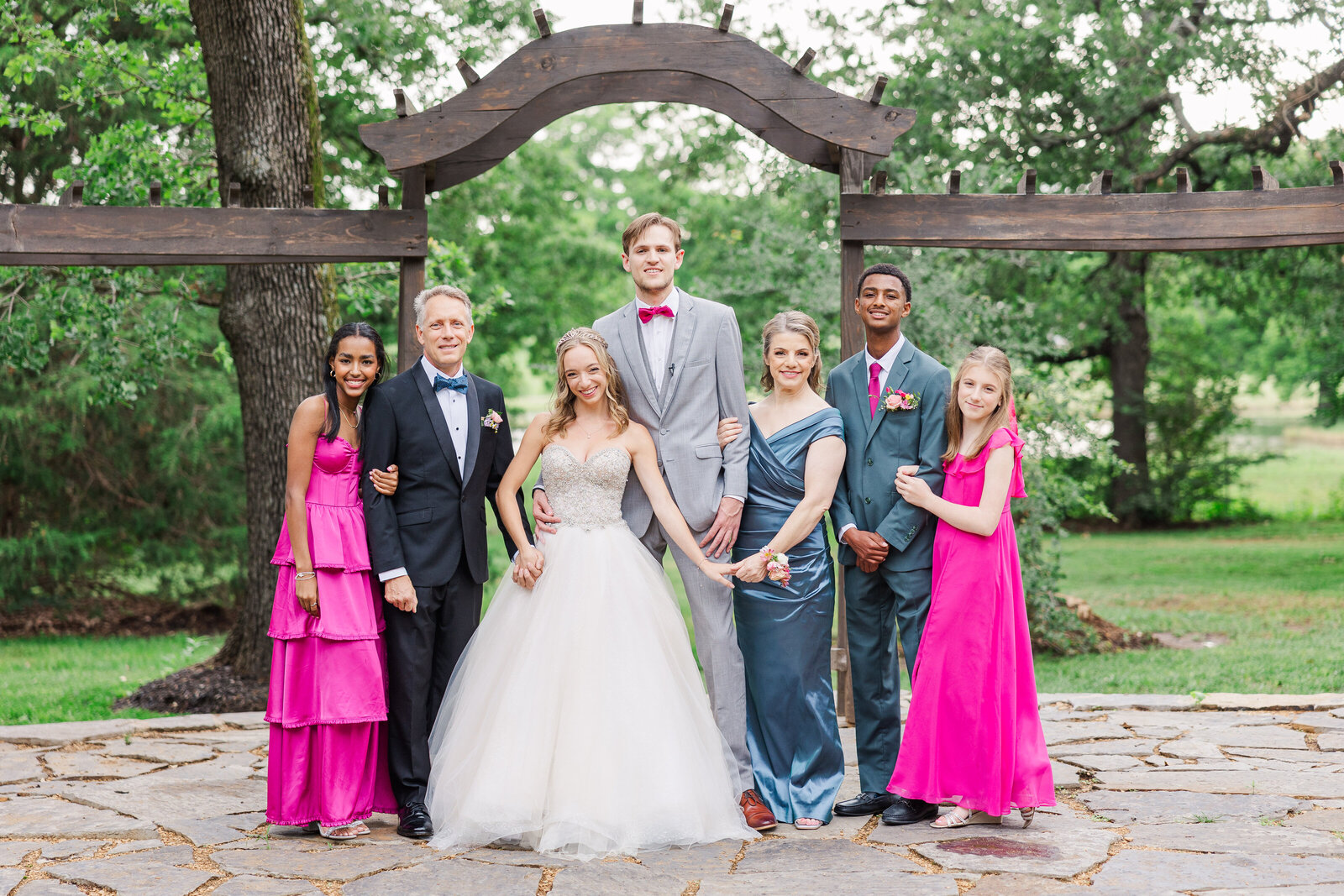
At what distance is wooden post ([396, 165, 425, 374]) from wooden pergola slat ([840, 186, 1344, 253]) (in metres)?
1.88

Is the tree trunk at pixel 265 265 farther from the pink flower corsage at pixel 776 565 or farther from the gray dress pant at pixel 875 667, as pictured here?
the gray dress pant at pixel 875 667

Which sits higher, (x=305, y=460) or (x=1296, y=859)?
(x=305, y=460)

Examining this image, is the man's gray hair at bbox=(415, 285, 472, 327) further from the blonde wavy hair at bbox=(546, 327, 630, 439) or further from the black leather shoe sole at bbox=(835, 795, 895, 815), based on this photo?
the black leather shoe sole at bbox=(835, 795, 895, 815)

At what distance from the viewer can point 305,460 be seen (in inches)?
158

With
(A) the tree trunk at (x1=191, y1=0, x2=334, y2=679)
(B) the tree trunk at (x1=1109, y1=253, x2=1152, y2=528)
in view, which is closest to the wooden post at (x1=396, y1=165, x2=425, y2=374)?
(A) the tree trunk at (x1=191, y1=0, x2=334, y2=679)

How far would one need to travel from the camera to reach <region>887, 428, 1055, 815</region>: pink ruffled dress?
400 centimetres

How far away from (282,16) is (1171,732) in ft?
20.3

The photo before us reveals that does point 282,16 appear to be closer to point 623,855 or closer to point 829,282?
point 829,282

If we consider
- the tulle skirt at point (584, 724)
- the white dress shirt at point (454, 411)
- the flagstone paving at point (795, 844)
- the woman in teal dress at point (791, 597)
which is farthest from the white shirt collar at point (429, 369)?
the flagstone paving at point (795, 844)

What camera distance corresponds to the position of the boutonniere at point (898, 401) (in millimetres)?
4211

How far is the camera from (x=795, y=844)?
12.7ft

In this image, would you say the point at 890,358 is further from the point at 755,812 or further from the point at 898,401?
the point at 755,812

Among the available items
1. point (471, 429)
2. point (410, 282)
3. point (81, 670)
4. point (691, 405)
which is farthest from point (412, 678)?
point (81, 670)

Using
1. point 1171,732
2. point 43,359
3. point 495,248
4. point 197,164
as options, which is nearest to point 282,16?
point 197,164
